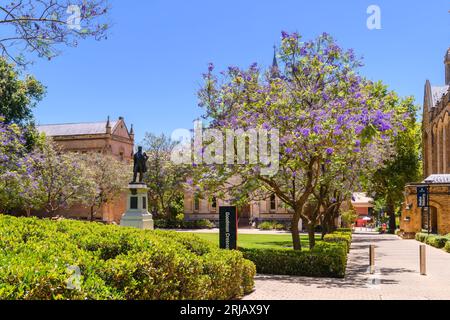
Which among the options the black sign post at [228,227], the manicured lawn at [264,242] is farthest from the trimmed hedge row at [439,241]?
the black sign post at [228,227]

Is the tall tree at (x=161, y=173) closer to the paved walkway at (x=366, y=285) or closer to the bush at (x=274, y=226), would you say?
the bush at (x=274, y=226)

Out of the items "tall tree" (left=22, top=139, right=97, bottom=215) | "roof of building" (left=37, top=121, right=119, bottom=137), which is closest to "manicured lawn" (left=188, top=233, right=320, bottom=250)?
"tall tree" (left=22, top=139, right=97, bottom=215)

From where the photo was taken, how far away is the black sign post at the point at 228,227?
14.6m

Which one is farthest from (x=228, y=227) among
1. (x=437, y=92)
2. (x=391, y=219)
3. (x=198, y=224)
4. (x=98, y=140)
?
(x=98, y=140)

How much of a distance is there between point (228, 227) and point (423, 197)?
26.2 meters

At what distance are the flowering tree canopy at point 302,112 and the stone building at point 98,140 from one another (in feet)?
162

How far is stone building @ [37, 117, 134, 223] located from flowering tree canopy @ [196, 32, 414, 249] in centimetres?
4952

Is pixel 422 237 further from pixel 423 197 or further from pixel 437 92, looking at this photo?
pixel 437 92

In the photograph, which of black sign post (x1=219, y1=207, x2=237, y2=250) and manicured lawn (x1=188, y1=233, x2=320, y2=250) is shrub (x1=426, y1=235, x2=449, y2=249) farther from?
black sign post (x1=219, y1=207, x2=237, y2=250)

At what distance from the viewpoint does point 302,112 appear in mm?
15492
